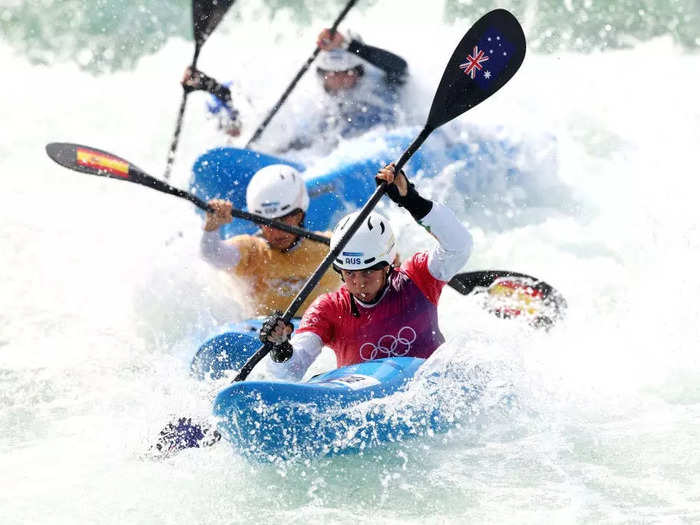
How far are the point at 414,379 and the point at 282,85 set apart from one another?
5.21 m

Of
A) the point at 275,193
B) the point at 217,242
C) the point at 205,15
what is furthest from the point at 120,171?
the point at 205,15

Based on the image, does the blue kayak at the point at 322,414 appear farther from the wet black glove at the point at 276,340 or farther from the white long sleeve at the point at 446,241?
the white long sleeve at the point at 446,241

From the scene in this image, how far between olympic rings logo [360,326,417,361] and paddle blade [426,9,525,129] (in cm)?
96

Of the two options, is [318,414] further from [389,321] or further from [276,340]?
[389,321]

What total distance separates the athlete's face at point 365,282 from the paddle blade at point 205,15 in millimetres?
3953

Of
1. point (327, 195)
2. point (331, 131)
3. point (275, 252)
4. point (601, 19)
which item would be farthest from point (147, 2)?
point (275, 252)

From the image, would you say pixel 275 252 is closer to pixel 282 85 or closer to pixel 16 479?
pixel 16 479

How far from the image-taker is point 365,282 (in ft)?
12.6

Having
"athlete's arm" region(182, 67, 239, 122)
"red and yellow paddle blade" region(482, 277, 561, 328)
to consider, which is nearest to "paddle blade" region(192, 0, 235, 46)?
"athlete's arm" region(182, 67, 239, 122)

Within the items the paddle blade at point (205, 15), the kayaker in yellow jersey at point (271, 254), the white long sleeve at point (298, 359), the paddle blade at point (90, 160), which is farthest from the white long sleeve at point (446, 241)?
the paddle blade at point (205, 15)

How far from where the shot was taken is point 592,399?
4348 mm

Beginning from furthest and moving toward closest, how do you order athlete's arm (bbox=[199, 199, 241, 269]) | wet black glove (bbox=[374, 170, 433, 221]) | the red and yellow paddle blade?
the red and yellow paddle blade
athlete's arm (bbox=[199, 199, 241, 269])
wet black glove (bbox=[374, 170, 433, 221])

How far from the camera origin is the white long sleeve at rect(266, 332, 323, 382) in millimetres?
3833

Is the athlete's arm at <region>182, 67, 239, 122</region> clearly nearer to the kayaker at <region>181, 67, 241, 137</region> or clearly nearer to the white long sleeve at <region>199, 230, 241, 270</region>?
the kayaker at <region>181, 67, 241, 137</region>
